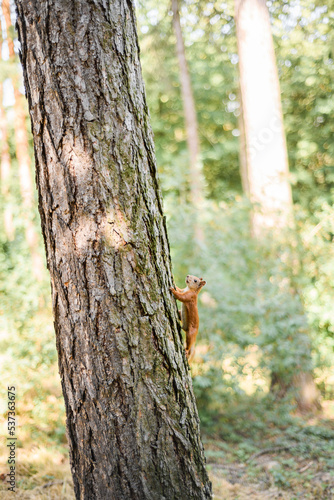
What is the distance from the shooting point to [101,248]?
1.57 metres

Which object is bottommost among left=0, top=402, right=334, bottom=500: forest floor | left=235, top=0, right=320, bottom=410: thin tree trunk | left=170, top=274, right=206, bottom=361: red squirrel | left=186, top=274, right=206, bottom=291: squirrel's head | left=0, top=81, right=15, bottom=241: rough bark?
left=0, top=402, right=334, bottom=500: forest floor

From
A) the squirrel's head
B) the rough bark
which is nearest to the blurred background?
the squirrel's head

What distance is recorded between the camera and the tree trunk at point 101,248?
1558 millimetres

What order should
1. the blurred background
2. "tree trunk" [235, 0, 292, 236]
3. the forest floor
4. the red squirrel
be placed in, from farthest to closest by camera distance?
1. "tree trunk" [235, 0, 292, 236]
2. the blurred background
3. the forest floor
4. the red squirrel

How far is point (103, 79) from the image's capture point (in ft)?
5.15

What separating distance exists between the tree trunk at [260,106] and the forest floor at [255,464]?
2.51 meters

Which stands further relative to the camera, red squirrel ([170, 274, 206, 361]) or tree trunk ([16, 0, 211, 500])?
red squirrel ([170, 274, 206, 361])

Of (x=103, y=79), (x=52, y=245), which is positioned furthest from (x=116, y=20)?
(x=52, y=245)

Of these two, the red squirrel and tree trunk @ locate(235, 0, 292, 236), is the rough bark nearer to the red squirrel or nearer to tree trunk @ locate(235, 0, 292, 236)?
tree trunk @ locate(235, 0, 292, 236)

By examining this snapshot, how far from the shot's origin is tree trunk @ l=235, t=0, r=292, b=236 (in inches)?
198

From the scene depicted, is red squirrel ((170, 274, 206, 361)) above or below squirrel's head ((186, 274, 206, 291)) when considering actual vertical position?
below

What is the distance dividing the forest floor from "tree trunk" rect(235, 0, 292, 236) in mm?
2511

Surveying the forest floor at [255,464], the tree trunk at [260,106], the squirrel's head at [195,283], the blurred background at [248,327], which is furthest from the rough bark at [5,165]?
the squirrel's head at [195,283]

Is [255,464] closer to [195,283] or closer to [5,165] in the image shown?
[195,283]
